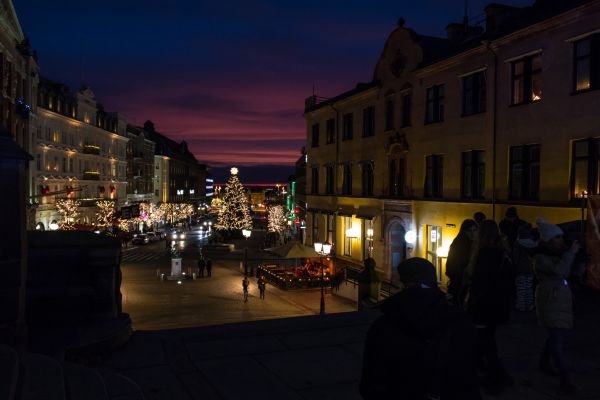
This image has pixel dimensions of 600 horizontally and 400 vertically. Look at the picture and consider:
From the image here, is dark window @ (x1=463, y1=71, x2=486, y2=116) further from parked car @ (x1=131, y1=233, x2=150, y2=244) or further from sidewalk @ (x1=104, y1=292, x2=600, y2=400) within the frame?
parked car @ (x1=131, y1=233, x2=150, y2=244)

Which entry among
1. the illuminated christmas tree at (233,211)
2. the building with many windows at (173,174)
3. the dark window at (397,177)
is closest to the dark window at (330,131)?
the dark window at (397,177)

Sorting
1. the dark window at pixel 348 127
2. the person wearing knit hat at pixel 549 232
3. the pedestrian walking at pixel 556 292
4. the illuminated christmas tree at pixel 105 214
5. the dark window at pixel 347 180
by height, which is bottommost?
the illuminated christmas tree at pixel 105 214

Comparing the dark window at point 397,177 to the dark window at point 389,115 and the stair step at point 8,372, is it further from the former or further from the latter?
the stair step at point 8,372

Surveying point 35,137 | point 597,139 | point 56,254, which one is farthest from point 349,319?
point 35,137

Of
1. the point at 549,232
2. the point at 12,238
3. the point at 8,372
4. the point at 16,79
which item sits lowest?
the point at 8,372

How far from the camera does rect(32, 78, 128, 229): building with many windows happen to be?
51375mm

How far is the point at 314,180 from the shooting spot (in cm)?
3941

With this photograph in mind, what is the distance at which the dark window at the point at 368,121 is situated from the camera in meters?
31.3

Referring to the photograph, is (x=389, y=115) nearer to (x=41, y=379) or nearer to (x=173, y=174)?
(x=41, y=379)

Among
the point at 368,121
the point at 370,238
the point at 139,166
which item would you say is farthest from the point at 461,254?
the point at 139,166

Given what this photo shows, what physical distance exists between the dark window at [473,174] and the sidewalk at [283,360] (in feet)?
43.4

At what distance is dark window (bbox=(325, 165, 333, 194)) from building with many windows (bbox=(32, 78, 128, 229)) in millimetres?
20591

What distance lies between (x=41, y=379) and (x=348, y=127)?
30.6 meters

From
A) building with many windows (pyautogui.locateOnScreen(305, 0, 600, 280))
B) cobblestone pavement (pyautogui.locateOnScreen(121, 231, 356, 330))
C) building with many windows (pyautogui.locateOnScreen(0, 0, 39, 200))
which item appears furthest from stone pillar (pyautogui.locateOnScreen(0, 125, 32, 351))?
building with many windows (pyautogui.locateOnScreen(0, 0, 39, 200))
